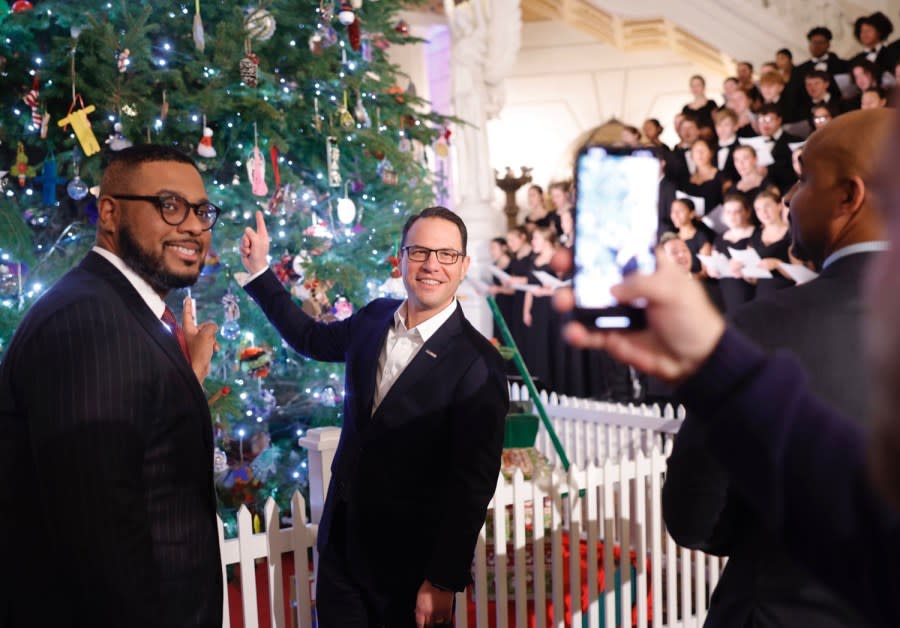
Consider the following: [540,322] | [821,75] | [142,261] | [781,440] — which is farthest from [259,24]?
[540,322]

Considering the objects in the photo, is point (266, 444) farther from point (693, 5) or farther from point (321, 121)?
point (693, 5)

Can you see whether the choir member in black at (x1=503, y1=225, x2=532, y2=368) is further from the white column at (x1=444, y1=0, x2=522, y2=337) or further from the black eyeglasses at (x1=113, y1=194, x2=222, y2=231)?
the black eyeglasses at (x1=113, y1=194, x2=222, y2=231)

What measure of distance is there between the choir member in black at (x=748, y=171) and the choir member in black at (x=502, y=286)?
3026 mm

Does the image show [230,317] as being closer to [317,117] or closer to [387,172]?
[317,117]

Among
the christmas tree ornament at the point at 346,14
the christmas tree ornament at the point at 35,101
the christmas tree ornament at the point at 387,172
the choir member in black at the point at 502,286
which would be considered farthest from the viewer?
the choir member in black at the point at 502,286

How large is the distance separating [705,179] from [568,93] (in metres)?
6.98

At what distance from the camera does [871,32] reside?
7566 mm

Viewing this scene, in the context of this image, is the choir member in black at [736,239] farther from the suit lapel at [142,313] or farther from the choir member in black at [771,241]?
the suit lapel at [142,313]

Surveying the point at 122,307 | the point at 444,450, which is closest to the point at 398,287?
the point at 444,450

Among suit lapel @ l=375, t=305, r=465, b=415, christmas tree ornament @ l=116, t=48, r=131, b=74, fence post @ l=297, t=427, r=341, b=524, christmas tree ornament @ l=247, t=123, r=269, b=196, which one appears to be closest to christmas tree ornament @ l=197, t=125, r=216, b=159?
christmas tree ornament @ l=247, t=123, r=269, b=196

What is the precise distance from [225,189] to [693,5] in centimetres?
763

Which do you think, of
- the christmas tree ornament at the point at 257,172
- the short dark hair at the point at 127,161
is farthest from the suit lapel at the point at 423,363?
the christmas tree ornament at the point at 257,172

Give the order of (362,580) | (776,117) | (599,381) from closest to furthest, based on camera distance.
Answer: (362,580) → (776,117) → (599,381)

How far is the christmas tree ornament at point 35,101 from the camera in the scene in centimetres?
394
